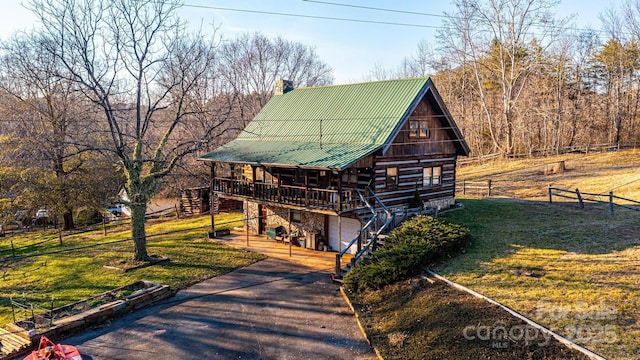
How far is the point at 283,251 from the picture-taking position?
21609 millimetres

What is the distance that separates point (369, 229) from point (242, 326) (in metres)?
7.84

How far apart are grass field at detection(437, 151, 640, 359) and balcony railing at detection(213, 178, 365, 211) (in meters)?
5.71

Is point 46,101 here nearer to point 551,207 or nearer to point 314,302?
point 314,302

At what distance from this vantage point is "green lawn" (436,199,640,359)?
9.56m

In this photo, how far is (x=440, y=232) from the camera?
1614cm

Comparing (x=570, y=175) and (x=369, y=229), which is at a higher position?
(x=570, y=175)

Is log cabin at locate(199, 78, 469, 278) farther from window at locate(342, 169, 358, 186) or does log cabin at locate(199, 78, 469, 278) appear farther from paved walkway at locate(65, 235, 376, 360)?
paved walkway at locate(65, 235, 376, 360)

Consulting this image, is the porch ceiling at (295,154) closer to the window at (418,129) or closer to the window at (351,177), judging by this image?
the window at (351,177)

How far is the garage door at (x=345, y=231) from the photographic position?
2044 cm

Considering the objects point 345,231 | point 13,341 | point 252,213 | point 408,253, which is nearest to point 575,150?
point 345,231

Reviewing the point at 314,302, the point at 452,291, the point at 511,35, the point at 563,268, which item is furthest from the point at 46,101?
the point at 511,35

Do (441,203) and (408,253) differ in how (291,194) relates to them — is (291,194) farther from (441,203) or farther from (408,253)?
(441,203)

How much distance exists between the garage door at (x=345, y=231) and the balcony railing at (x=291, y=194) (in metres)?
1.67

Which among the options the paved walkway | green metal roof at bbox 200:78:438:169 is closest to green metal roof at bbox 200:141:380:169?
green metal roof at bbox 200:78:438:169
